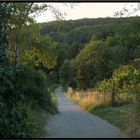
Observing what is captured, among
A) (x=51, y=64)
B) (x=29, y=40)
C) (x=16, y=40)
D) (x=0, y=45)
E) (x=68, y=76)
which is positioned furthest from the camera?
(x=68, y=76)

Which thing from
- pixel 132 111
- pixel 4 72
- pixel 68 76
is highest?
pixel 4 72

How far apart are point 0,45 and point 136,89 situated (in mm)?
7196

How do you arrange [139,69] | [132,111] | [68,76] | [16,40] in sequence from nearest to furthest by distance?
[132,111], [139,69], [16,40], [68,76]

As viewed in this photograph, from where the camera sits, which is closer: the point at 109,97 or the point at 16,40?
the point at 16,40

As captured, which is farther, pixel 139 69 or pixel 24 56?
pixel 24 56

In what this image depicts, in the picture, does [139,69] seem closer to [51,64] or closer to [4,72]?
[4,72]

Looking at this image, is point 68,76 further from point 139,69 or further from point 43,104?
point 139,69

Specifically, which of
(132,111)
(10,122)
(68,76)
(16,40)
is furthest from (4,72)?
(68,76)

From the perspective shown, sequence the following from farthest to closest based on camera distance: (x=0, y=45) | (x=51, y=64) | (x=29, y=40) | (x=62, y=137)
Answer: (x=51, y=64)
(x=29, y=40)
(x=62, y=137)
(x=0, y=45)

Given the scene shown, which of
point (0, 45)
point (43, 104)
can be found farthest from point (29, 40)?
point (0, 45)

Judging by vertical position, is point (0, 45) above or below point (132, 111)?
above

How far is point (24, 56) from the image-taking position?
34.6 meters

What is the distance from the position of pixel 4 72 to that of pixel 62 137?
556 cm

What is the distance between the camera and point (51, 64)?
36.4 metres
